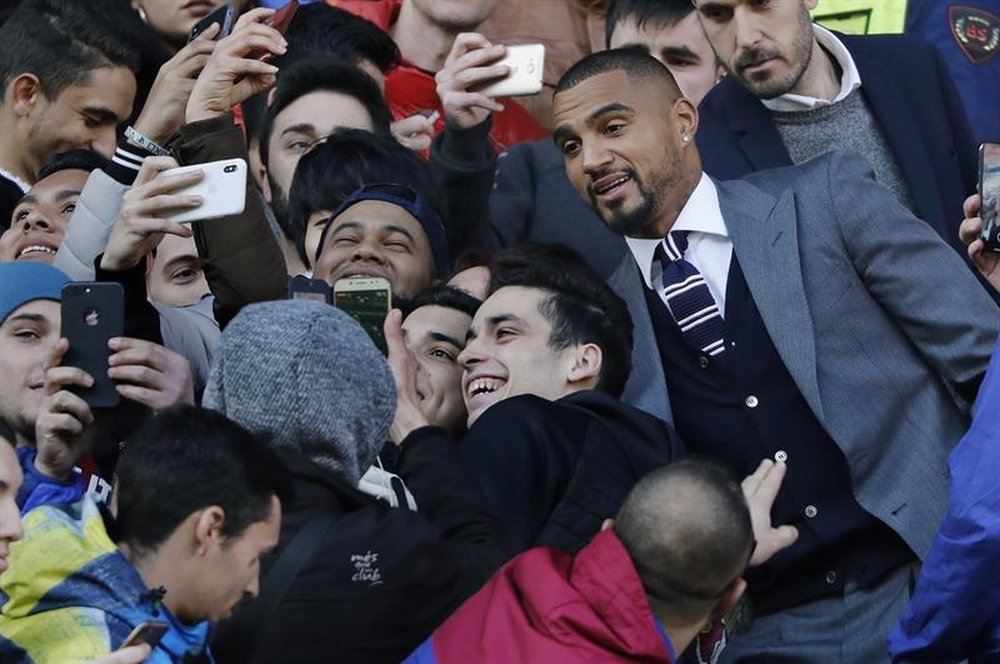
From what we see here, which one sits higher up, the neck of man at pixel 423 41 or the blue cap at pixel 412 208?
the blue cap at pixel 412 208

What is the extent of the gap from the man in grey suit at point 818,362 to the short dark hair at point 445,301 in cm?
46

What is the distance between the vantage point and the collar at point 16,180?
21.9 feet

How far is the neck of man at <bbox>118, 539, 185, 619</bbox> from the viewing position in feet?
14.0

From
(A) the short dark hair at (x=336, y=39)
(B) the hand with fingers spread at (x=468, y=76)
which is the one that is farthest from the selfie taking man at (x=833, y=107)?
(A) the short dark hair at (x=336, y=39)

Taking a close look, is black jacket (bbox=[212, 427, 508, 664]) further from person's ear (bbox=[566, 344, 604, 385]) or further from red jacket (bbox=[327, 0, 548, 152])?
red jacket (bbox=[327, 0, 548, 152])

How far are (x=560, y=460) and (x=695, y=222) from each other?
968 mm

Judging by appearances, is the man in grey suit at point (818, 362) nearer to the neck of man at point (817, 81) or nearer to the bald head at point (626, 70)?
the bald head at point (626, 70)

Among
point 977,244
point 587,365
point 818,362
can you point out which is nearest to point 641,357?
point 587,365

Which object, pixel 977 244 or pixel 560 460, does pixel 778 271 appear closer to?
pixel 977 244

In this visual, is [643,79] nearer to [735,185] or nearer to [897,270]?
[735,185]

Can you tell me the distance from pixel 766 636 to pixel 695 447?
0.53 m

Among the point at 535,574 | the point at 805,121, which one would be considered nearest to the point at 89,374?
the point at 535,574

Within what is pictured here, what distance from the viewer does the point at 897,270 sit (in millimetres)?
5898

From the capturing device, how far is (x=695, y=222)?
6145 mm
